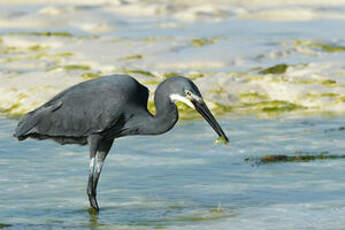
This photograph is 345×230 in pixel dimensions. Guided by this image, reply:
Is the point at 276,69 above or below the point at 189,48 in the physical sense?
above

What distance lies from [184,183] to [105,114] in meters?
1.48

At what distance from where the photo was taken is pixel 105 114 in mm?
7840

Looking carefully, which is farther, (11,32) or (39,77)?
(11,32)

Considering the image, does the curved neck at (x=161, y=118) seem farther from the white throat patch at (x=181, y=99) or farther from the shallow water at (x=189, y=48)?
the shallow water at (x=189, y=48)

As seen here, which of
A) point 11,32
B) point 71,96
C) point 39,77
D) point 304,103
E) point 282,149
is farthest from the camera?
point 11,32

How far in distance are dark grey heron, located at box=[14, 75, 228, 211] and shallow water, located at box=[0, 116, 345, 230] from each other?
508 millimetres

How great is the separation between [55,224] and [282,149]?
3873mm

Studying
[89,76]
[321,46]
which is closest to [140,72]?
[89,76]

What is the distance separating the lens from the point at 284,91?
14.0 metres

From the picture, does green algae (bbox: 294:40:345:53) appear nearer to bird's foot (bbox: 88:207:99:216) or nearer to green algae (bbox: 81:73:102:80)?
green algae (bbox: 81:73:102:80)

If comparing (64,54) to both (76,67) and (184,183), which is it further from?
(184,183)

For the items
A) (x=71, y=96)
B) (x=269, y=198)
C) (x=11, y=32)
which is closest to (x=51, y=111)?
(x=71, y=96)

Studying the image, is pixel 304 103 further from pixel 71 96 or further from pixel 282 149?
pixel 71 96

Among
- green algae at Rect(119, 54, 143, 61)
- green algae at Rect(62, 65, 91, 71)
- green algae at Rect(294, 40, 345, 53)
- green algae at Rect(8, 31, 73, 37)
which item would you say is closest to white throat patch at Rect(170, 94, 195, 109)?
green algae at Rect(62, 65, 91, 71)
